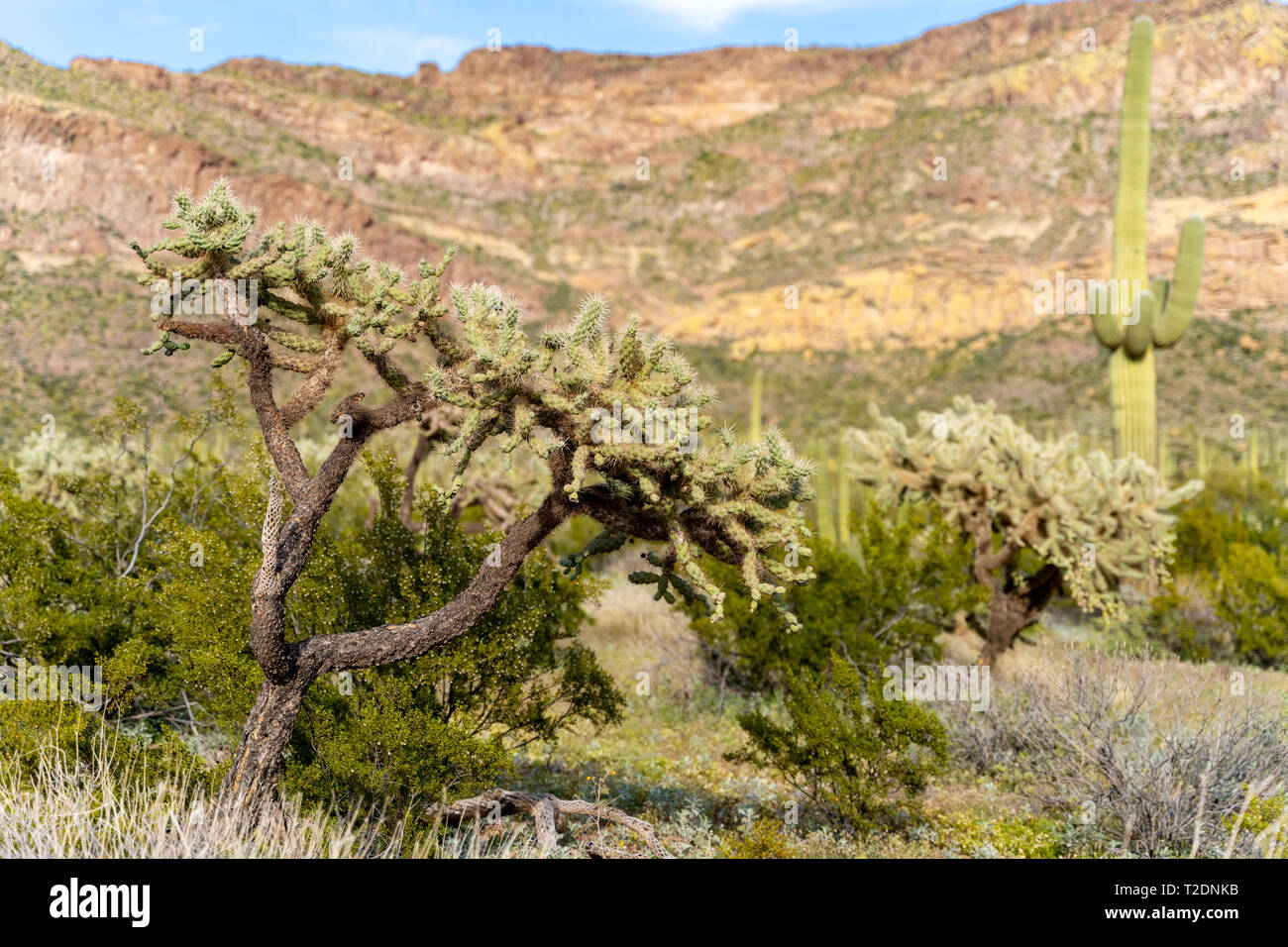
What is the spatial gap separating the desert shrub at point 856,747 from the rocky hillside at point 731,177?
39509 mm

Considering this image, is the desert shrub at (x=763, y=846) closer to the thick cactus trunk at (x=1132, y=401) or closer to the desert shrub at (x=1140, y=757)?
the desert shrub at (x=1140, y=757)

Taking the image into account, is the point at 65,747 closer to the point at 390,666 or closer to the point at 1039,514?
the point at 390,666

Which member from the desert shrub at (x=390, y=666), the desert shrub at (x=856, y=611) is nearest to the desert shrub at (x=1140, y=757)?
the desert shrub at (x=856, y=611)

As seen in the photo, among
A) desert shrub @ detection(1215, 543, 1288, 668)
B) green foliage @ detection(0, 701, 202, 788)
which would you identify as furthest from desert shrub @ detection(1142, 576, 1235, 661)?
green foliage @ detection(0, 701, 202, 788)

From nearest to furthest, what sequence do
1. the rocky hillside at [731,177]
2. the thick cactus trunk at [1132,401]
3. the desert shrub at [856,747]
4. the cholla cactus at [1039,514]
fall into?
the desert shrub at [856,747], the cholla cactus at [1039,514], the thick cactus trunk at [1132,401], the rocky hillside at [731,177]

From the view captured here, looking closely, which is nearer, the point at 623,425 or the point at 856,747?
the point at 623,425

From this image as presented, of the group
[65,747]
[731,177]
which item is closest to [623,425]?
[65,747]

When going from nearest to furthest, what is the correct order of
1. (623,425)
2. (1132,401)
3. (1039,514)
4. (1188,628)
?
(623,425), (1039,514), (1188,628), (1132,401)

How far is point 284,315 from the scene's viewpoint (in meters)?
4.13

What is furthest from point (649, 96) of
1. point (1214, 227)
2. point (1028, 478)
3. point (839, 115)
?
point (1028, 478)

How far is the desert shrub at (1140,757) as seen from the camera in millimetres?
5340

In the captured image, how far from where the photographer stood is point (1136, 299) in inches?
562

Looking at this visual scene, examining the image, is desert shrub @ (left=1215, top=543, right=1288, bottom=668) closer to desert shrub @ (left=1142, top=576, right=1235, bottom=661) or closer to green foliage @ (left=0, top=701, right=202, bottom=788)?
desert shrub @ (left=1142, top=576, right=1235, bottom=661)

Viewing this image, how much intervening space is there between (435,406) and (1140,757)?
17.1 ft
